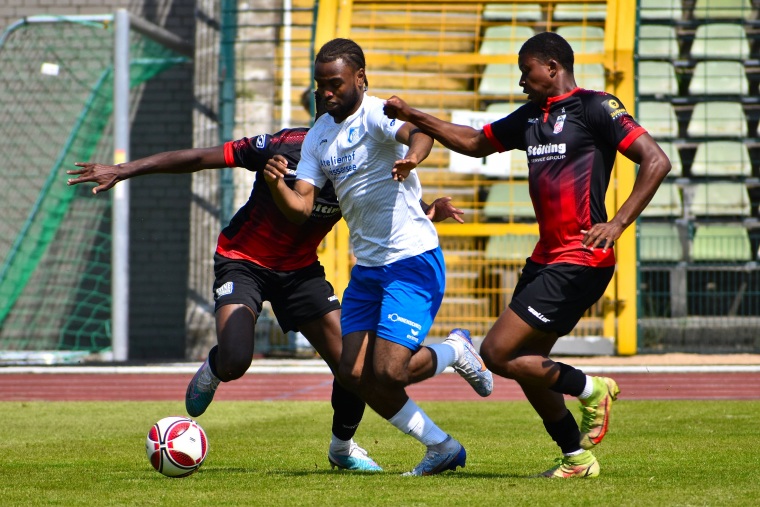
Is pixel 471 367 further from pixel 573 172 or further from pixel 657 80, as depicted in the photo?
pixel 657 80

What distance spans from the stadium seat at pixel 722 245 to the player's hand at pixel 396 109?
10.1 m

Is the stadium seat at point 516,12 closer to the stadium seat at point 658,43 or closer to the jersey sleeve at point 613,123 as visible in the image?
the stadium seat at point 658,43

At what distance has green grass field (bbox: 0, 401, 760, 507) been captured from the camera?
5.29 m

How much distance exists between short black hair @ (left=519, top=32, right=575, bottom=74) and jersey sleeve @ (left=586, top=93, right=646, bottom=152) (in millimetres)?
282

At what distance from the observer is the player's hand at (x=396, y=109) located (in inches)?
233

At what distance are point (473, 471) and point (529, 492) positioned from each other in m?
1.02

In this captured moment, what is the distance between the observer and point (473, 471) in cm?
634

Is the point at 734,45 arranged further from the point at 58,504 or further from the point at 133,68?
the point at 58,504

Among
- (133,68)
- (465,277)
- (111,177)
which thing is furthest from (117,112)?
(111,177)

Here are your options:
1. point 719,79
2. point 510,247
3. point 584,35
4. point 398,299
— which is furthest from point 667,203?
point 398,299

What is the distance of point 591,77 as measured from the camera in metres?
15.3

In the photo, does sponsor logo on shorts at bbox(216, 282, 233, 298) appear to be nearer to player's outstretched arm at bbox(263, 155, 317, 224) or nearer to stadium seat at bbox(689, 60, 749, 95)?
player's outstretched arm at bbox(263, 155, 317, 224)

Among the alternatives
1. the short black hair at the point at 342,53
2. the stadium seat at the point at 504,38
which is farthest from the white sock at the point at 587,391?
the stadium seat at the point at 504,38

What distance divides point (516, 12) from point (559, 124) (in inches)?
398
